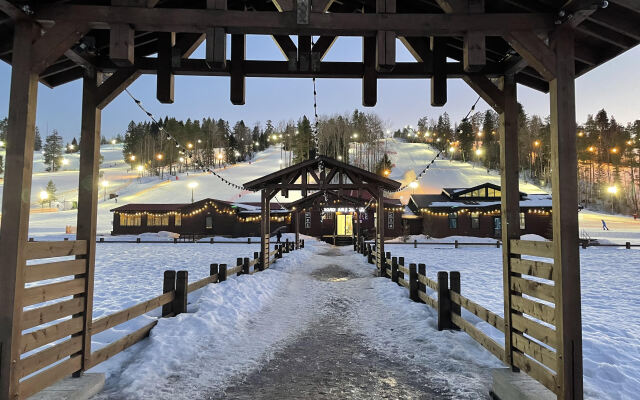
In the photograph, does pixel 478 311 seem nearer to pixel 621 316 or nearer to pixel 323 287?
pixel 621 316

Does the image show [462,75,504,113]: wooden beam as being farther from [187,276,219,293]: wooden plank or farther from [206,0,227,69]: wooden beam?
[187,276,219,293]: wooden plank

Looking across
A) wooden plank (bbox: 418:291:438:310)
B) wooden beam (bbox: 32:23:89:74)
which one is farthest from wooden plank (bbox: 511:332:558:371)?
wooden beam (bbox: 32:23:89:74)

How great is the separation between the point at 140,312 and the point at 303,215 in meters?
34.5

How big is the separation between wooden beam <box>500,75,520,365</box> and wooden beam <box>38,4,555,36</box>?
124 centimetres

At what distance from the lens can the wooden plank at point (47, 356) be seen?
3348mm

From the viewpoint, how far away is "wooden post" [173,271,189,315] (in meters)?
6.67

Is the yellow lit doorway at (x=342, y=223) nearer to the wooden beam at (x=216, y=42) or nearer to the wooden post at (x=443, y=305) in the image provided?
the wooden post at (x=443, y=305)

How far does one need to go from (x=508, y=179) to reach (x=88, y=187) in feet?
17.9

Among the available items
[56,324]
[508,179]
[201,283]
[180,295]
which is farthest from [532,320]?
[201,283]

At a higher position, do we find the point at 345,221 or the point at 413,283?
the point at 345,221

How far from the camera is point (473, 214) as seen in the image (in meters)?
36.6

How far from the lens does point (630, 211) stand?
64.8 m

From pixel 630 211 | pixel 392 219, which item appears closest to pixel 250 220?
pixel 392 219

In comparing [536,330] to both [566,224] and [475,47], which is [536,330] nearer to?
[566,224]
